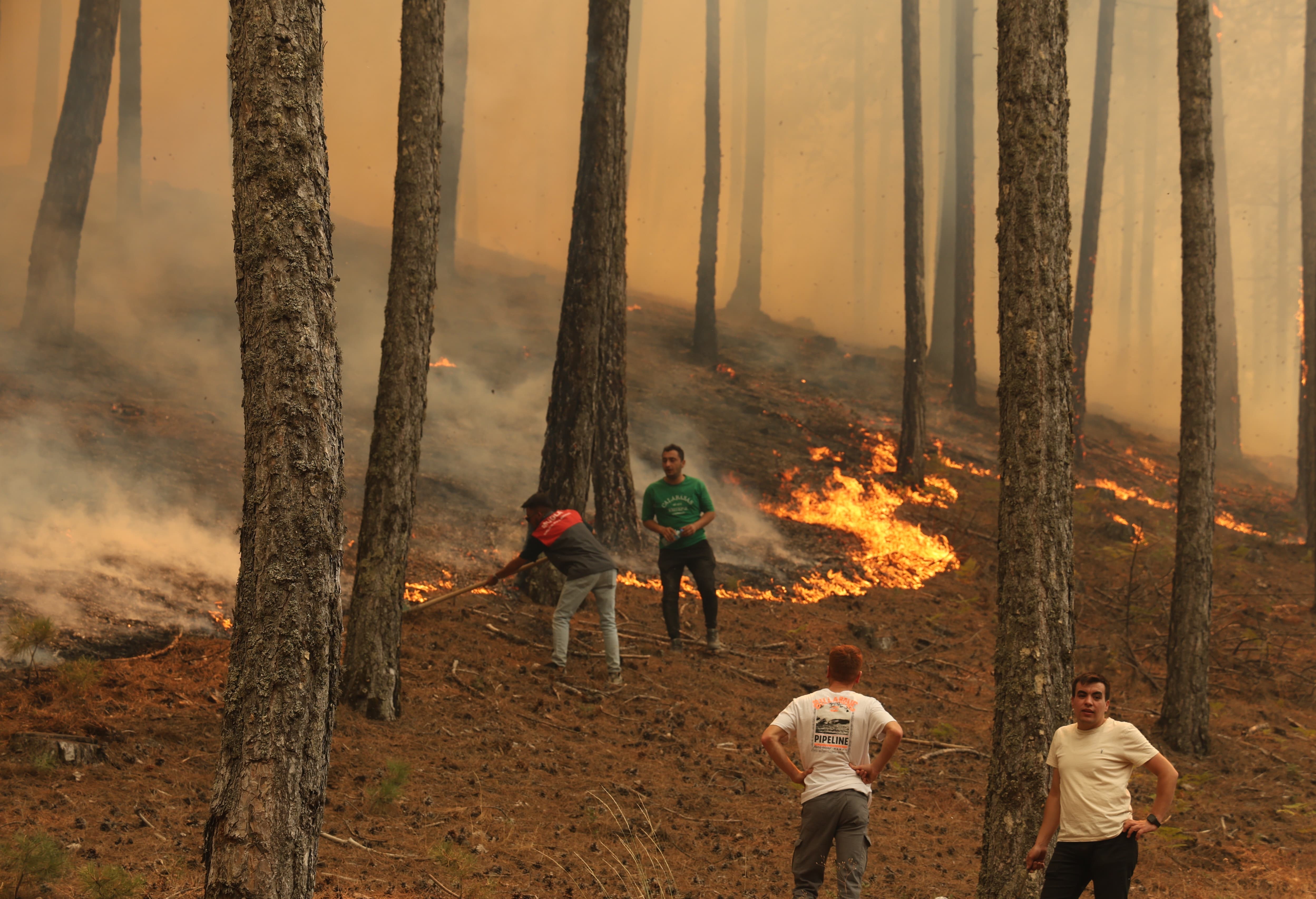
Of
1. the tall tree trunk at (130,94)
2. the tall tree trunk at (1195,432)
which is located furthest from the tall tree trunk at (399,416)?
the tall tree trunk at (130,94)

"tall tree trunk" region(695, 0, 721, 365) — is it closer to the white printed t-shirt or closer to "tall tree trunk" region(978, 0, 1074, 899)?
"tall tree trunk" region(978, 0, 1074, 899)

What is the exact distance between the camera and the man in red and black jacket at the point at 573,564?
848 centimetres

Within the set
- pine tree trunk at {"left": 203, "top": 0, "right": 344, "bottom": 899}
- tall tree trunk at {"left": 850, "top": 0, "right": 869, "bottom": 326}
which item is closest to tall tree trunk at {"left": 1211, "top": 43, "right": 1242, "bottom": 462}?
tall tree trunk at {"left": 850, "top": 0, "right": 869, "bottom": 326}

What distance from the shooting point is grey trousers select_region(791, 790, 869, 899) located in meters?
4.33

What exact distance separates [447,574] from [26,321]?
9833mm

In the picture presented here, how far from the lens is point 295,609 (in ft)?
10.0

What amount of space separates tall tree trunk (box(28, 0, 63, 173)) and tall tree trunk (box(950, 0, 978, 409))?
27.1 m

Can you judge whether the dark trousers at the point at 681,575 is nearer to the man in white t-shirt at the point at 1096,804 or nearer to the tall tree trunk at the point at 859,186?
the man in white t-shirt at the point at 1096,804

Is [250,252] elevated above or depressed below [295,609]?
above

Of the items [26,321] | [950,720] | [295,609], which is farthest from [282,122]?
[26,321]

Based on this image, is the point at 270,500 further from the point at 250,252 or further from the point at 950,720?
the point at 950,720

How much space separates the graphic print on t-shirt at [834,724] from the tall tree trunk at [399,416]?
3679 millimetres

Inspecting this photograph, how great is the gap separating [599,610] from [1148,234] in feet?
147

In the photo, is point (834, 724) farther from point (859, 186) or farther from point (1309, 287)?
point (859, 186)
